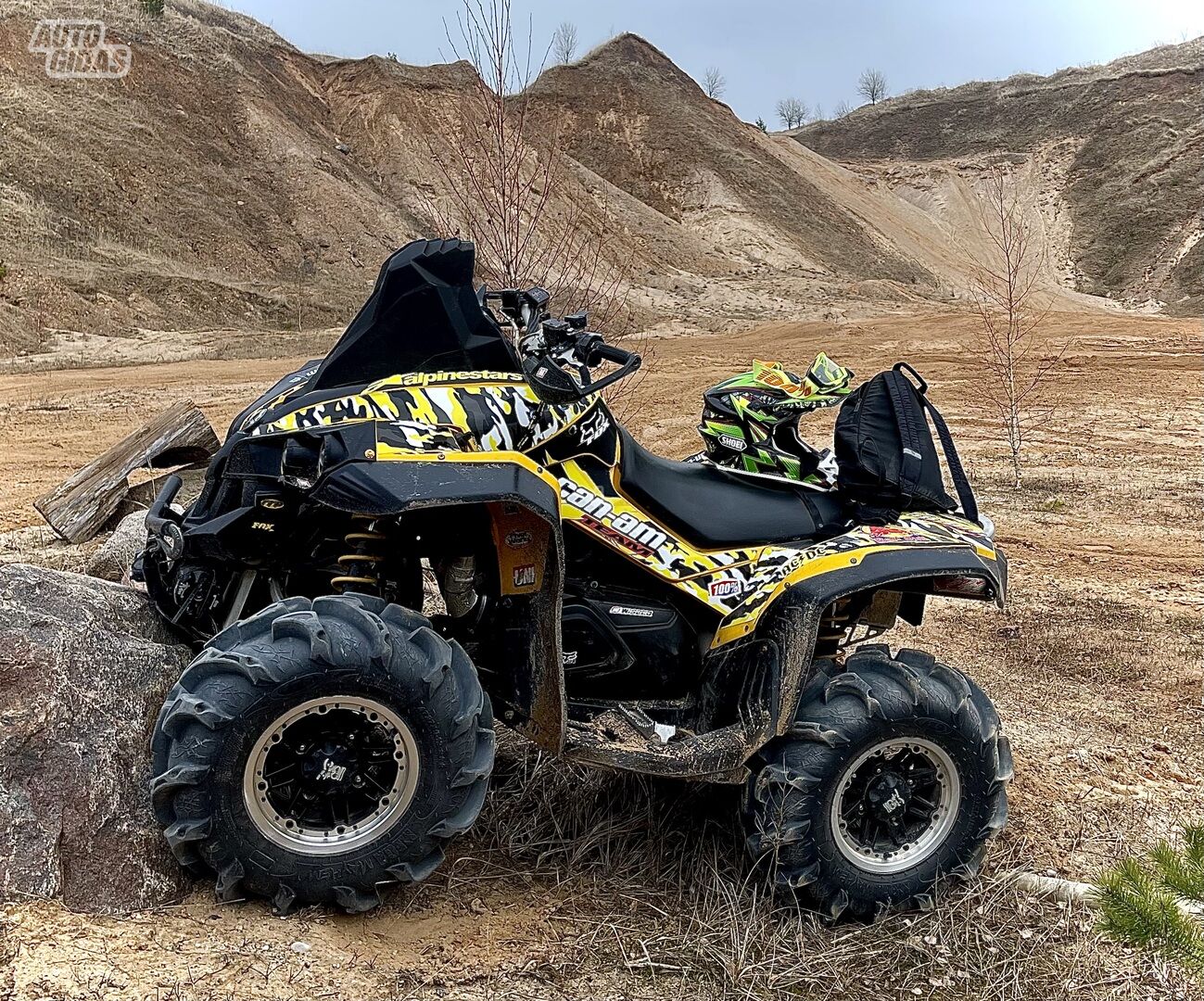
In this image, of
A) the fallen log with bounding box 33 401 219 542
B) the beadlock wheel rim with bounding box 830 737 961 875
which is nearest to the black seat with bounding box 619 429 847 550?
the beadlock wheel rim with bounding box 830 737 961 875

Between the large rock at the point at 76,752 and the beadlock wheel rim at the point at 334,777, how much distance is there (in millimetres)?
410

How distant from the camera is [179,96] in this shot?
34.4m

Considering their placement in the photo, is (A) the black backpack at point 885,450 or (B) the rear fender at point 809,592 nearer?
(B) the rear fender at point 809,592

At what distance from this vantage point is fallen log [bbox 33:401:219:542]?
772 centimetres

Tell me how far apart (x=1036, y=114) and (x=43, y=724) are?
6371 cm

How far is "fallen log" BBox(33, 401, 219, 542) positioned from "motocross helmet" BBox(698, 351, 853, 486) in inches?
201

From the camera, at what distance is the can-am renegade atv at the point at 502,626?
3215 millimetres

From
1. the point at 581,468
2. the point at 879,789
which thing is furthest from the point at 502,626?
the point at 879,789

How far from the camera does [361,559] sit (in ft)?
11.8

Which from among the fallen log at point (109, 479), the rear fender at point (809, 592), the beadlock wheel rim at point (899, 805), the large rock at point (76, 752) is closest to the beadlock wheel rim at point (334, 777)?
the large rock at point (76, 752)

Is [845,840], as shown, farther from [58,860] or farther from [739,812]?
[58,860]

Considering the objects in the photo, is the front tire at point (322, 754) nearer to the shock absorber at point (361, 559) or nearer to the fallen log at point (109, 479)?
the shock absorber at point (361, 559)
